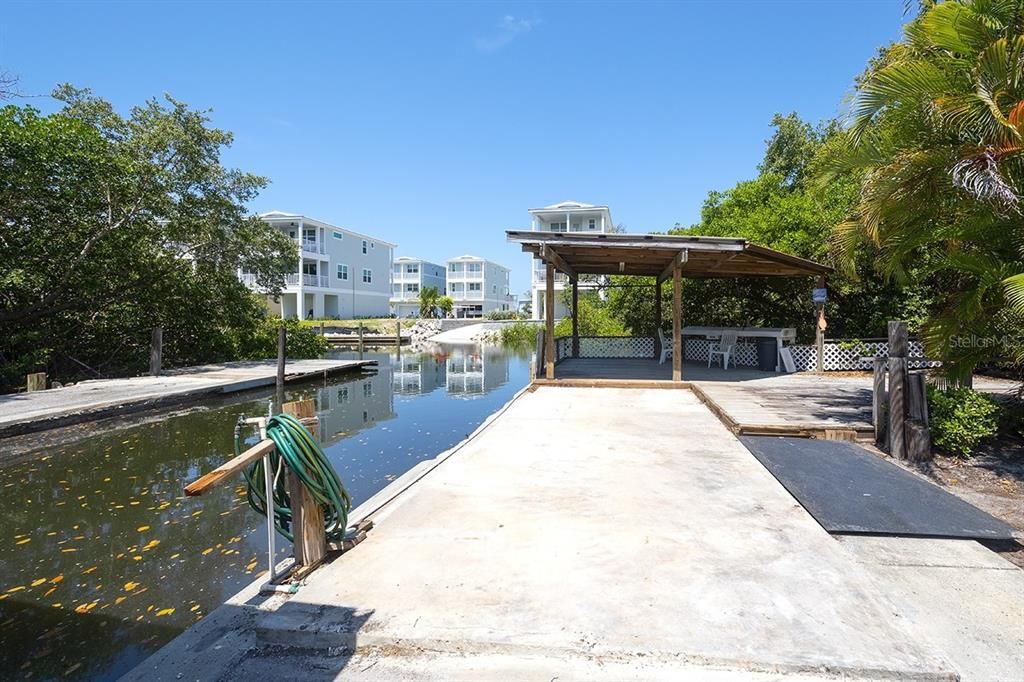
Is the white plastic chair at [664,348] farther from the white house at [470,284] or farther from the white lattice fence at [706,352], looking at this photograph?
the white house at [470,284]

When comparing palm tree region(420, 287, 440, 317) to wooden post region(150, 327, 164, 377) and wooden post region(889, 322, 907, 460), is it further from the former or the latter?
wooden post region(889, 322, 907, 460)

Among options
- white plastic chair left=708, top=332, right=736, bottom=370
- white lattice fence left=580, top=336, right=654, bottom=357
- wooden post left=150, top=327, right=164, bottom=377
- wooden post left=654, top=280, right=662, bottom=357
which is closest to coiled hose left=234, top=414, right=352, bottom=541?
white plastic chair left=708, top=332, right=736, bottom=370

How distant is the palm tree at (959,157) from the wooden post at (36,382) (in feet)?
56.1

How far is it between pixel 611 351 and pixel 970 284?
11924mm

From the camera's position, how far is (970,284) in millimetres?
6926

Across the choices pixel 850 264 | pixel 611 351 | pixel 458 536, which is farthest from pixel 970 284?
pixel 611 351

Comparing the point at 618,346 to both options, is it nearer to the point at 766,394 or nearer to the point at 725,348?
the point at 725,348

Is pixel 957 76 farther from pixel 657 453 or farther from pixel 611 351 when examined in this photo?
pixel 611 351

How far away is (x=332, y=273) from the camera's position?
156ft

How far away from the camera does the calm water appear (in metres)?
3.67

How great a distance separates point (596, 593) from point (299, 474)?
1.72 m

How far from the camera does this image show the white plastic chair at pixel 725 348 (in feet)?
48.6

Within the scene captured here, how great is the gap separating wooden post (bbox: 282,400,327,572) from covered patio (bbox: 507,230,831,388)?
25.9 feet

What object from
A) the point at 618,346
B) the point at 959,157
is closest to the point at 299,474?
the point at 959,157
